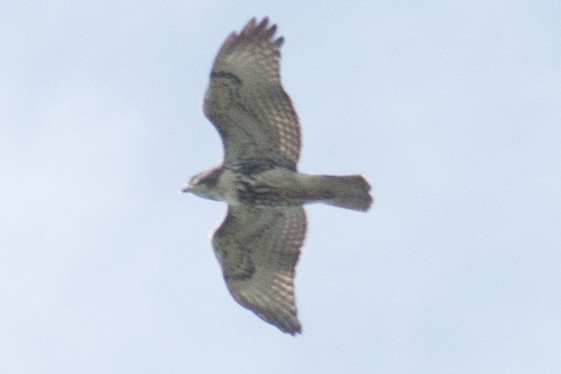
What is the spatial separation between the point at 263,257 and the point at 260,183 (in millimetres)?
1182

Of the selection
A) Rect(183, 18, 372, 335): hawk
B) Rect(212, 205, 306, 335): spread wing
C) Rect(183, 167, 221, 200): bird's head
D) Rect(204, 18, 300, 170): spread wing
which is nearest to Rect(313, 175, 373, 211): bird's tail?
Rect(183, 18, 372, 335): hawk

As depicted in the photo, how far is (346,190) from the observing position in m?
21.6

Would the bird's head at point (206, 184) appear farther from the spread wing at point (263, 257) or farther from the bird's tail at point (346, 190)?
the bird's tail at point (346, 190)

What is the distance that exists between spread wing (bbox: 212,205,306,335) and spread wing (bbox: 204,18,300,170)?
2.83 ft

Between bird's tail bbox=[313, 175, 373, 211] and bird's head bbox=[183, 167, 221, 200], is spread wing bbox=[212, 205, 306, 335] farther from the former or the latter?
bird's tail bbox=[313, 175, 373, 211]

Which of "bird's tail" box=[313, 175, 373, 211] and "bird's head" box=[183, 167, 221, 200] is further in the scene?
"bird's head" box=[183, 167, 221, 200]

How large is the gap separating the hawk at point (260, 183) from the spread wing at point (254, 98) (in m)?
0.01

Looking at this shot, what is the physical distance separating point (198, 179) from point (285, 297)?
5.48ft

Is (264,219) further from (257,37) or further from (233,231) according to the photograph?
(257,37)

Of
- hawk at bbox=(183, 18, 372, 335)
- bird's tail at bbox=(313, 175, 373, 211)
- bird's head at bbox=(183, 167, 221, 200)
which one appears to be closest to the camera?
bird's tail at bbox=(313, 175, 373, 211)

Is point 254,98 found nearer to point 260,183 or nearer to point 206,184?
point 260,183

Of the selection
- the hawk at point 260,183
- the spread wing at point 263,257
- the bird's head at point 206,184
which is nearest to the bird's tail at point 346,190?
the hawk at point 260,183

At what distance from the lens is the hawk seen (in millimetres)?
21719

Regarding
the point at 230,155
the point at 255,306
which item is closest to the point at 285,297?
the point at 255,306
